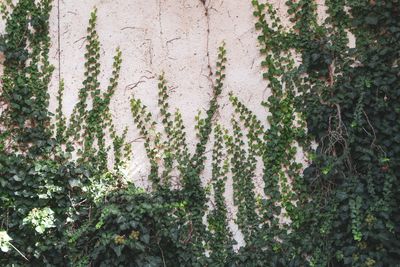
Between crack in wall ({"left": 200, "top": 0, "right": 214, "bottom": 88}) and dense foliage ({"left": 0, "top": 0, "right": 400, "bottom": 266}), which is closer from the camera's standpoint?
dense foliage ({"left": 0, "top": 0, "right": 400, "bottom": 266})

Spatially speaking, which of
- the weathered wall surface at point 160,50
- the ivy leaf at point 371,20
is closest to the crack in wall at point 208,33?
the weathered wall surface at point 160,50

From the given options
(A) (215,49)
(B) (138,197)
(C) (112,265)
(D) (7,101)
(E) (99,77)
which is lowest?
(C) (112,265)

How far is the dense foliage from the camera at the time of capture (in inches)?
192

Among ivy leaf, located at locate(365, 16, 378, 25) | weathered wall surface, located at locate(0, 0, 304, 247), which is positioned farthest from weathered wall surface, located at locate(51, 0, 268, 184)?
ivy leaf, located at locate(365, 16, 378, 25)

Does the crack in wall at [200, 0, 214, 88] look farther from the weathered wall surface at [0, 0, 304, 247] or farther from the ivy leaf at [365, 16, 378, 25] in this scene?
the ivy leaf at [365, 16, 378, 25]

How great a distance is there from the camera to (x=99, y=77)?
5531mm

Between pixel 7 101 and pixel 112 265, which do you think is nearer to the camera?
pixel 112 265

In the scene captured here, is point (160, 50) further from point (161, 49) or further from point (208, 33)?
point (208, 33)

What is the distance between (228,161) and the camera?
17.5 ft

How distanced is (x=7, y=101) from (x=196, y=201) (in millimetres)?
2067

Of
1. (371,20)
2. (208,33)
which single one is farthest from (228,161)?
(371,20)

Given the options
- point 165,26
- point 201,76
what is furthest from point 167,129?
point 165,26

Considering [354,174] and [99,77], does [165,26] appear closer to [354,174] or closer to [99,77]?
[99,77]

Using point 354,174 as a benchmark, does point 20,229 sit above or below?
below
